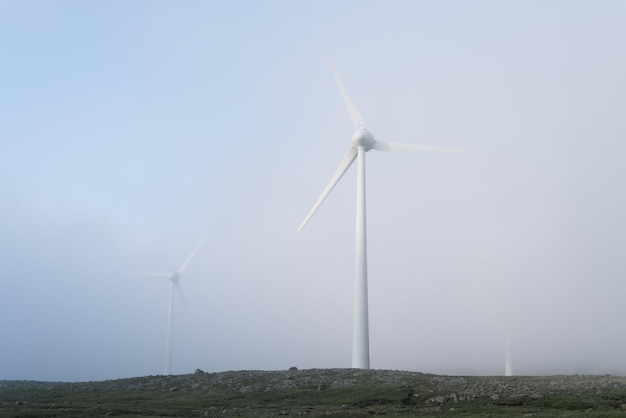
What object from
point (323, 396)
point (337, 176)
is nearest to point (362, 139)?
point (337, 176)

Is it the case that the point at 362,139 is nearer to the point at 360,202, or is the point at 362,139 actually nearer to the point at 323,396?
the point at 360,202

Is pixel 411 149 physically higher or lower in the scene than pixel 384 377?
higher

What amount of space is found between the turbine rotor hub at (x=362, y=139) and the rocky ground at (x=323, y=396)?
34.2 metres

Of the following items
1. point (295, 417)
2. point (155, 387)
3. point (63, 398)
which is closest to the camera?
point (295, 417)

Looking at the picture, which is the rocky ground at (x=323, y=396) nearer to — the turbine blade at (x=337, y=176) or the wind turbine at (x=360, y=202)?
the wind turbine at (x=360, y=202)

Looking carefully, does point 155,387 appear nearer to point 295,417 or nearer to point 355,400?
point 355,400

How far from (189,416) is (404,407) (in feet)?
51.1

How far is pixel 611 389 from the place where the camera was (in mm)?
49781

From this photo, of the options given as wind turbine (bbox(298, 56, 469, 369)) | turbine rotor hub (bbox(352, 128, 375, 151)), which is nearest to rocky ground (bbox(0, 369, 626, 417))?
wind turbine (bbox(298, 56, 469, 369))

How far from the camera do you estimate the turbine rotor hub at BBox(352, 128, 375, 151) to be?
293 feet

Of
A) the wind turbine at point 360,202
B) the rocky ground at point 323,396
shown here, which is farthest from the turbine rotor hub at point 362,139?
the rocky ground at point 323,396

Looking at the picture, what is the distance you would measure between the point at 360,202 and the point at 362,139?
10156mm

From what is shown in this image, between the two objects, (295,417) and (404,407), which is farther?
(404,407)

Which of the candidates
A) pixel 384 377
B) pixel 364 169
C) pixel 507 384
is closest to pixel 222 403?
pixel 384 377
